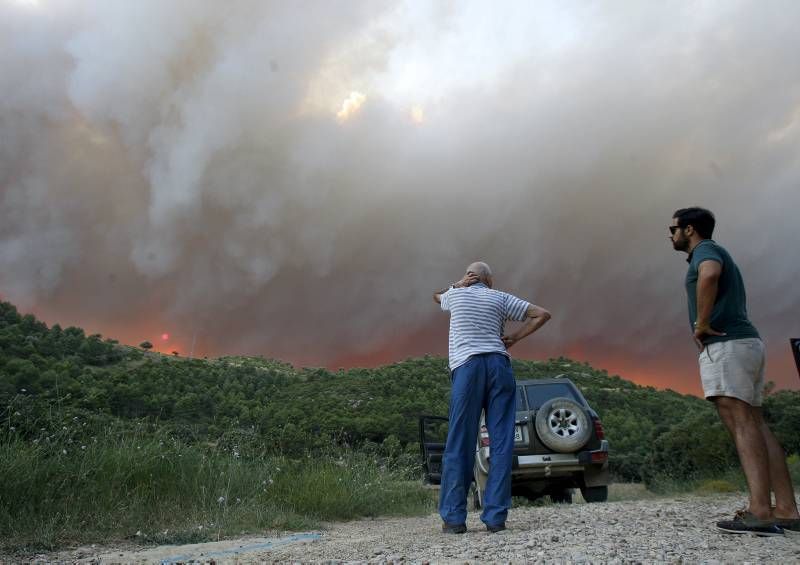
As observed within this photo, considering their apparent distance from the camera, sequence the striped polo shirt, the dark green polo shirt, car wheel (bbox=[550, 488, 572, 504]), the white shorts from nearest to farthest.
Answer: the white shorts
the dark green polo shirt
the striped polo shirt
car wheel (bbox=[550, 488, 572, 504])

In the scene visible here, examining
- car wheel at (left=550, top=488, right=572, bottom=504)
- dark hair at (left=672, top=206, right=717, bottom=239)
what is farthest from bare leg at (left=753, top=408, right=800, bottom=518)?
car wheel at (left=550, top=488, right=572, bottom=504)

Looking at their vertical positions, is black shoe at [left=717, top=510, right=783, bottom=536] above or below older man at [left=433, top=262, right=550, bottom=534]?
below

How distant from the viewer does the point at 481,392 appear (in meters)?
4.88

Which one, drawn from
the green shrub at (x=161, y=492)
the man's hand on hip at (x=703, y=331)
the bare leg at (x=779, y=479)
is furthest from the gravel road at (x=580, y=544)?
the green shrub at (x=161, y=492)

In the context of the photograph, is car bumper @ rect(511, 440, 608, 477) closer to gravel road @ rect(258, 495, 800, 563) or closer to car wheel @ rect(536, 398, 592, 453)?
car wheel @ rect(536, 398, 592, 453)

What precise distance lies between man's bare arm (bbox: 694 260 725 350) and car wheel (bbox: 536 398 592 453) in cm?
415

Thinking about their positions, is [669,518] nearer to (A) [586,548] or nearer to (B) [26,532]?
(A) [586,548]

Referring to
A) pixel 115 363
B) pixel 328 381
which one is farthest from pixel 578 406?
pixel 115 363

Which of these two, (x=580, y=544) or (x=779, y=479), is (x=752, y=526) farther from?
(x=580, y=544)

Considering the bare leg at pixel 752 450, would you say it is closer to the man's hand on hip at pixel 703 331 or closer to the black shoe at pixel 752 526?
the black shoe at pixel 752 526

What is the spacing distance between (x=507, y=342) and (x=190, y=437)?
259 inches

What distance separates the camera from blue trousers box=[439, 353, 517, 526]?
4.70 meters

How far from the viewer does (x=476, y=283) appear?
210 inches

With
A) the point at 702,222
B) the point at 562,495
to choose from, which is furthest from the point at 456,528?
the point at 562,495
